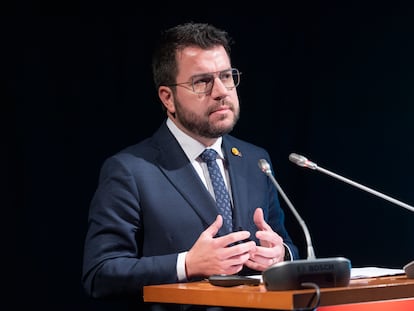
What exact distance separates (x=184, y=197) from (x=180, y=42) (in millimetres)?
658

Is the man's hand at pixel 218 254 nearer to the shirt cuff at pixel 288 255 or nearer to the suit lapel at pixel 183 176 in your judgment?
the shirt cuff at pixel 288 255

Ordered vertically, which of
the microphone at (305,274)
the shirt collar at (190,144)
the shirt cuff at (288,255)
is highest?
the shirt collar at (190,144)

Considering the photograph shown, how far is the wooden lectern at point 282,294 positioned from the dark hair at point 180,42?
1051 millimetres

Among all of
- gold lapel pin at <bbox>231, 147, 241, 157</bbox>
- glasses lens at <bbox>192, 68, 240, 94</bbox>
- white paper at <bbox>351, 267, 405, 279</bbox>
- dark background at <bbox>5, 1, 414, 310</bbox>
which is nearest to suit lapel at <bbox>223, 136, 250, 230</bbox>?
gold lapel pin at <bbox>231, 147, 241, 157</bbox>

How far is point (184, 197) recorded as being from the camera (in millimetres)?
3115

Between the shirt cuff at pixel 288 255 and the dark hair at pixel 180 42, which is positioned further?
the dark hair at pixel 180 42

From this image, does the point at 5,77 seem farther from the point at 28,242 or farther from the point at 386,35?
the point at 386,35

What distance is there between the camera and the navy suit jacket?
2.88 metres

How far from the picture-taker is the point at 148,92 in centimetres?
408

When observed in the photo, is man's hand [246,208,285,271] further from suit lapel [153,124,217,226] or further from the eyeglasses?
the eyeglasses

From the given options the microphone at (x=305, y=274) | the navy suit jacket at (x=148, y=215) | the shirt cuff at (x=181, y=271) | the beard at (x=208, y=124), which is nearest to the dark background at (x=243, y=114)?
the navy suit jacket at (x=148, y=215)

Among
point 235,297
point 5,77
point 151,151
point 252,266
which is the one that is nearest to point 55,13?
point 5,77

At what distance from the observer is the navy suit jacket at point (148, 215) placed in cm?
288

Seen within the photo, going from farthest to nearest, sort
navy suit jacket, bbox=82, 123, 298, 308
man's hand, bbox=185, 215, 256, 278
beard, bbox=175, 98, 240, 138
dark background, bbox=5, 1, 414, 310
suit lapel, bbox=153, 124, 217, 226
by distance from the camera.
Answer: dark background, bbox=5, 1, 414, 310 → beard, bbox=175, 98, 240, 138 → suit lapel, bbox=153, 124, 217, 226 → navy suit jacket, bbox=82, 123, 298, 308 → man's hand, bbox=185, 215, 256, 278
